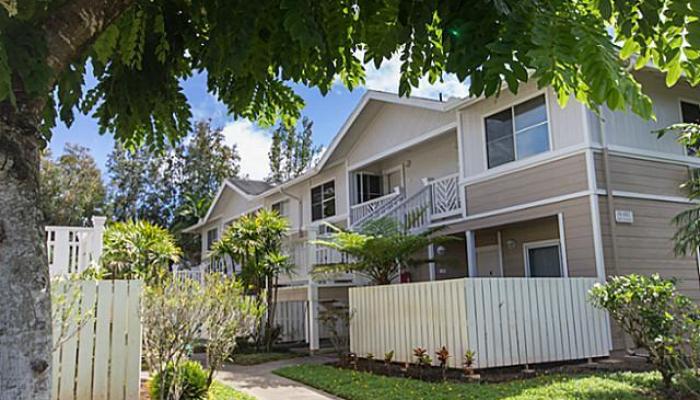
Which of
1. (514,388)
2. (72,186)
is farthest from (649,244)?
(72,186)

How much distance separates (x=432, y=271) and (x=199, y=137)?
3125 cm

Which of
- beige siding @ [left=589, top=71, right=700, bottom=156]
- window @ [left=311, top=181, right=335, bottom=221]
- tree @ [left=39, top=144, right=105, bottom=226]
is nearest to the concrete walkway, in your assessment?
beige siding @ [left=589, top=71, right=700, bottom=156]

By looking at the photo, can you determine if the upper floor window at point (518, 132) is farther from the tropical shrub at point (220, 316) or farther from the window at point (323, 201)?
the window at point (323, 201)

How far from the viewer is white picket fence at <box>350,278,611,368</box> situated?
9.86 metres

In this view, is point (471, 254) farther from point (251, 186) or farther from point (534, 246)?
point (251, 186)

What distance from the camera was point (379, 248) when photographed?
1359 centimetres

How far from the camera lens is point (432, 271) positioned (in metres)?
16.5

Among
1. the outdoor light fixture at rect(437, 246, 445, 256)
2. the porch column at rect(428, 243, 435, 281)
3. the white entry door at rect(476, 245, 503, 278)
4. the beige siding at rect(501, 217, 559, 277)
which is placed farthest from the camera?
the outdoor light fixture at rect(437, 246, 445, 256)

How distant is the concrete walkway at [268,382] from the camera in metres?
9.28

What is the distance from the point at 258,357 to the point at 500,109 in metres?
8.73

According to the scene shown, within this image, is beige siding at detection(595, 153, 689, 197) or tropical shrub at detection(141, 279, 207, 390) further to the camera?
beige siding at detection(595, 153, 689, 197)

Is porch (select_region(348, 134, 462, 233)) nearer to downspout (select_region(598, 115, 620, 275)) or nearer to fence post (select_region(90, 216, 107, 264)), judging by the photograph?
downspout (select_region(598, 115, 620, 275))

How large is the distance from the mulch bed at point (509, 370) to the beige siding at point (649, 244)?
79.4 inches

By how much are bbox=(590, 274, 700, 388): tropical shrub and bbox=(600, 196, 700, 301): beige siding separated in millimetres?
3315
